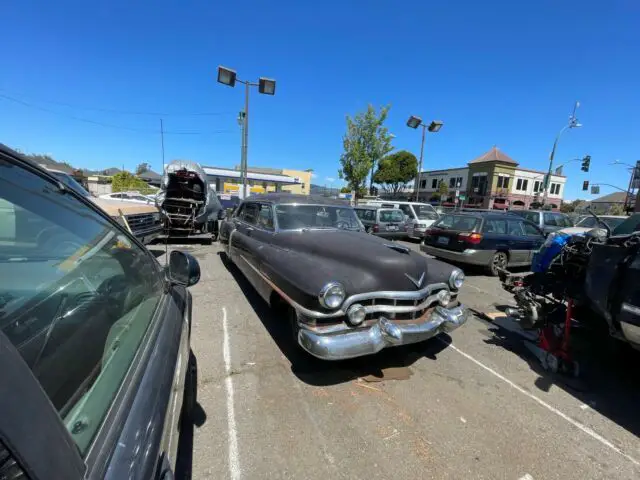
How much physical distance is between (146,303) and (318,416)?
175cm

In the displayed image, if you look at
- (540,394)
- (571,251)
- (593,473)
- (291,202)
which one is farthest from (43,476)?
(571,251)

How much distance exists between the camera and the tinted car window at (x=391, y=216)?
42.8 feet

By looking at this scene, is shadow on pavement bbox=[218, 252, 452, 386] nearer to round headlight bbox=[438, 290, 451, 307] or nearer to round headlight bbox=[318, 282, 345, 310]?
round headlight bbox=[438, 290, 451, 307]

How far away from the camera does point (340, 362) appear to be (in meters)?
3.61

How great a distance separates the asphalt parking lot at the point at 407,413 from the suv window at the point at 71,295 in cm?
132

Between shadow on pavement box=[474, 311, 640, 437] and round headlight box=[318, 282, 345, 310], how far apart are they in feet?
8.03

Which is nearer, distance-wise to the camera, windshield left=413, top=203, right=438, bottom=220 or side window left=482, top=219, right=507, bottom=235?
side window left=482, top=219, right=507, bottom=235

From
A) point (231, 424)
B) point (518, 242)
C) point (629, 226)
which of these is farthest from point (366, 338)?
point (518, 242)

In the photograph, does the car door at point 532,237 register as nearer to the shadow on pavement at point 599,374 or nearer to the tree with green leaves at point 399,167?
the shadow on pavement at point 599,374

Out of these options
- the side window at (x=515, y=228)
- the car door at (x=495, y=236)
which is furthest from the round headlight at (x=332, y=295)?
the side window at (x=515, y=228)

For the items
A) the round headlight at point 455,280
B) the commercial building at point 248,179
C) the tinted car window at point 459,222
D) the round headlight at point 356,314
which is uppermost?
the commercial building at point 248,179

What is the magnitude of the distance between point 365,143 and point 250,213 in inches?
770

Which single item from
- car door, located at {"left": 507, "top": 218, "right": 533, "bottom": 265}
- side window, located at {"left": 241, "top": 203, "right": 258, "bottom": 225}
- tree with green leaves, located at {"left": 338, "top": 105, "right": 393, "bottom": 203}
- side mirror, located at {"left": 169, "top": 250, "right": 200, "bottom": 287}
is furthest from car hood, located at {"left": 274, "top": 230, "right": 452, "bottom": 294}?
tree with green leaves, located at {"left": 338, "top": 105, "right": 393, "bottom": 203}

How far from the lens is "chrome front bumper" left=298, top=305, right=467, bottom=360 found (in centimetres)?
282
